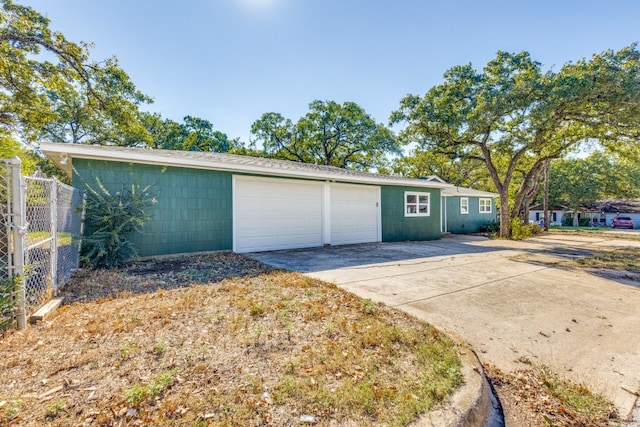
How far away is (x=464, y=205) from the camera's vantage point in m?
17.8

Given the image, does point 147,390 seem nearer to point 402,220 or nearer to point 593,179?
point 402,220

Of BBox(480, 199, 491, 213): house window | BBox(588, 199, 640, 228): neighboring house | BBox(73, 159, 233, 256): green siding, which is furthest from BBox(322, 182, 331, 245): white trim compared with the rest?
BBox(588, 199, 640, 228): neighboring house

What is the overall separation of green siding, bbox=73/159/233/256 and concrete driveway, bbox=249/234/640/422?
154 centimetres

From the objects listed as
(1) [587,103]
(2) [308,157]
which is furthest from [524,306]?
(2) [308,157]

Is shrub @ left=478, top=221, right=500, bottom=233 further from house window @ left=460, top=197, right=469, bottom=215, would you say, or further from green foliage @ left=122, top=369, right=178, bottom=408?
green foliage @ left=122, top=369, right=178, bottom=408

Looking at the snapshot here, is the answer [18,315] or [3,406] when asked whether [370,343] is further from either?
[18,315]

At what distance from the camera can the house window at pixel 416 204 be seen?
12.2m

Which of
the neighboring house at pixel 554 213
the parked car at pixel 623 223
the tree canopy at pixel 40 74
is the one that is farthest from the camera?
the neighboring house at pixel 554 213

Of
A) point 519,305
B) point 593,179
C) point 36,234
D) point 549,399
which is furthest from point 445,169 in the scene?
point 36,234

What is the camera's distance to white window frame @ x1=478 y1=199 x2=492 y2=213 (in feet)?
62.2

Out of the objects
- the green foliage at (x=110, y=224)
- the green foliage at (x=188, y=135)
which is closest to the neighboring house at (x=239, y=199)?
the green foliage at (x=110, y=224)

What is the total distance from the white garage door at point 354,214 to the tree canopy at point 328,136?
1415 centimetres

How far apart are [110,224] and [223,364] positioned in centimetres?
497

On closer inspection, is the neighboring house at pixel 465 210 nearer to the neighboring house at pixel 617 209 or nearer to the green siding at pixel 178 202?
the green siding at pixel 178 202
